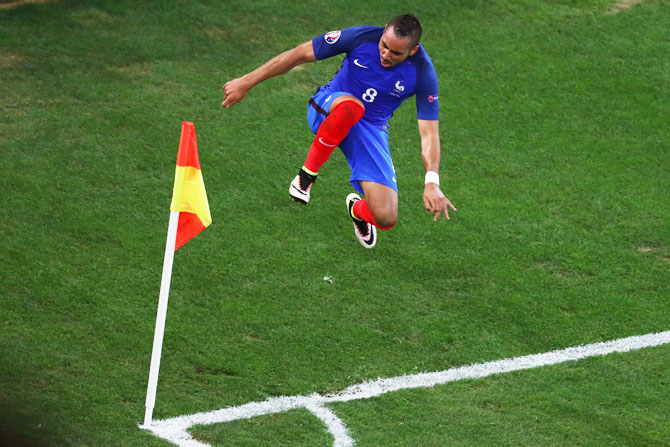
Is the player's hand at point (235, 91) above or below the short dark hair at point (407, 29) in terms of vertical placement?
below

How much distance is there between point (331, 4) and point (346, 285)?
610 cm

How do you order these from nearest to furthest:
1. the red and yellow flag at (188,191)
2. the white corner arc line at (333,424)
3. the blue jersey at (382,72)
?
1. the red and yellow flag at (188,191)
2. the white corner arc line at (333,424)
3. the blue jersey at (382,72)

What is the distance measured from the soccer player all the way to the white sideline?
1.19m

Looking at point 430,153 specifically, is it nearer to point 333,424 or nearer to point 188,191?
point 188,191

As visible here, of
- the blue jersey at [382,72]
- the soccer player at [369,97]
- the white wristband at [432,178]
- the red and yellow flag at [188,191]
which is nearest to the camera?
the red and yellow flag at [188,191]

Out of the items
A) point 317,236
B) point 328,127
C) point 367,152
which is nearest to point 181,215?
point 328,127

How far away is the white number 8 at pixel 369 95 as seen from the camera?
24.6ft

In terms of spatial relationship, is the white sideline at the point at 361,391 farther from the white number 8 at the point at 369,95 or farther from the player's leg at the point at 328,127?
the white number 8 at the point at 369,95

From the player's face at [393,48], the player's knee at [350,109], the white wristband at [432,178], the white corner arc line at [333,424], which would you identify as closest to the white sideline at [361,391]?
the white corner arc line at [333,424]

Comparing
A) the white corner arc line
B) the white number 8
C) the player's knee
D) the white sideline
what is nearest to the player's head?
the player's knee

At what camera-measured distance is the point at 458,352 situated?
780cm

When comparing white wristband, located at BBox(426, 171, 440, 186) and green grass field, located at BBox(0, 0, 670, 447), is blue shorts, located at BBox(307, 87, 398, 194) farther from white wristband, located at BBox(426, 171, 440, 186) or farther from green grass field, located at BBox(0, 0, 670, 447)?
green grass field, located at BBox(0, 0, 670, 447)

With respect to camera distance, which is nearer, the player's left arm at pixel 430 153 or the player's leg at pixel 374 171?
the player's left arm at pixel 430 153

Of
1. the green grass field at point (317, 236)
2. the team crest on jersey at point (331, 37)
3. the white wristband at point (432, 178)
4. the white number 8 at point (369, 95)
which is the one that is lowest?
the green grass field at point (317, 236)
